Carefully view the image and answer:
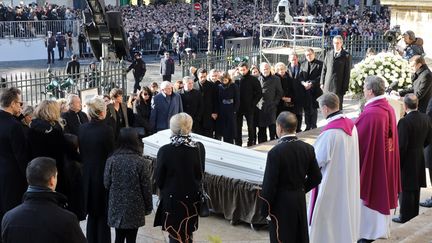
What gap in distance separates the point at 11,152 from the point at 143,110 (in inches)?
184

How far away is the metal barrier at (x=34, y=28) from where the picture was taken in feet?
101

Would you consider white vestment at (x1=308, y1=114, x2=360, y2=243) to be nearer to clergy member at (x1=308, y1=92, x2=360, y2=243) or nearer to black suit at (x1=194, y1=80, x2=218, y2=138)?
clergy member at (x1=308, y1=92, x2=360, y2=243)

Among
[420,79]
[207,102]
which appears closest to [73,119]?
[207,102]

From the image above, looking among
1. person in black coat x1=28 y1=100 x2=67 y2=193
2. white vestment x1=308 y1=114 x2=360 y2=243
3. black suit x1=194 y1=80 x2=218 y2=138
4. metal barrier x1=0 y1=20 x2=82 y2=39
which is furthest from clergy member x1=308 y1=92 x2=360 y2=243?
metal barrier x1=0 y1=20 x2=82 y2=39

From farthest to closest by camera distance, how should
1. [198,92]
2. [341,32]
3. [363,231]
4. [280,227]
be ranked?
[341,32]
[198,92]
[363,231]
[280,227]

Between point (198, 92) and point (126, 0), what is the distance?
3902 cm

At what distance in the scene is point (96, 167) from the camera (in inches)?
267

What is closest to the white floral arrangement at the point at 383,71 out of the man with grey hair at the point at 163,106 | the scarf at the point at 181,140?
the man with grey hair at the point at 163,106

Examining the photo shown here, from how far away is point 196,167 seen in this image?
6324 millimetres

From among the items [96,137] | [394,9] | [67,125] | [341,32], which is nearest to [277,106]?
[394,9]

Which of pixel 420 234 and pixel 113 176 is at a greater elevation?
pixel 113 176

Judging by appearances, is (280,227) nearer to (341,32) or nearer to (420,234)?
(420,234)

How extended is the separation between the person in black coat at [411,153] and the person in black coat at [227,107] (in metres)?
4.45

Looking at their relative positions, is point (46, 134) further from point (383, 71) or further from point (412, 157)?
point (383, 71)
